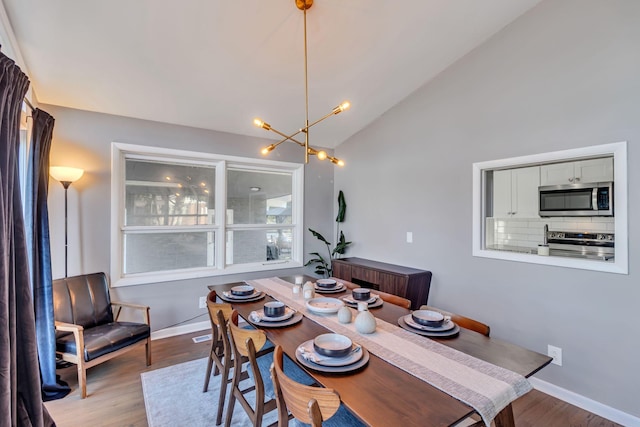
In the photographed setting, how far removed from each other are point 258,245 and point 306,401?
3276 mm

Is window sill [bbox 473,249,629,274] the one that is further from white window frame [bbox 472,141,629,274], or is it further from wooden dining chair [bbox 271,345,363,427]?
wooden dining chair [bbox 271,345,363,427]

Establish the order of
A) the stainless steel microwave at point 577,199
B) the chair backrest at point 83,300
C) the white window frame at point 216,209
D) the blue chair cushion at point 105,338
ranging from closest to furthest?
the blue chair cushion at point 105,338 → the chair backrest at point 83,300 → the stainless steel microwave at point 577,199 → the white window frame at point 216,209

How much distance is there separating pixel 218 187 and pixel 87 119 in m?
1.46

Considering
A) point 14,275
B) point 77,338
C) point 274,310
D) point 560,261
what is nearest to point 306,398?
point 274,310

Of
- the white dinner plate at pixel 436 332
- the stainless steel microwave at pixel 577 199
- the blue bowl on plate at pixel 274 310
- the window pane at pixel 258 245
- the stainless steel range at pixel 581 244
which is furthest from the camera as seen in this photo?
the window pane at pixel 258 245

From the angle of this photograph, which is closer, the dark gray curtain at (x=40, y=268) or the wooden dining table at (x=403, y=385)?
the wooden dining table at (x=403, y=385)

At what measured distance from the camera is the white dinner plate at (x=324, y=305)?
76.3 inches

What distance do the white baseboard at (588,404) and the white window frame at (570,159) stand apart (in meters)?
0.97

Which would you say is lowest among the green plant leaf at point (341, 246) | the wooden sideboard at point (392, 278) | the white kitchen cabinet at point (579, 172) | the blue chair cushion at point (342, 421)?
the blue chair cushion at point (342, 421)

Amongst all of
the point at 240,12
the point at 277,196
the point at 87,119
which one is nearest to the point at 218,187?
the point at 277,196

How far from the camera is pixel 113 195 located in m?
3.12

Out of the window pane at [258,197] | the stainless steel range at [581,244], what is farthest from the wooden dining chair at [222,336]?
the stainless steel range at [581,244]

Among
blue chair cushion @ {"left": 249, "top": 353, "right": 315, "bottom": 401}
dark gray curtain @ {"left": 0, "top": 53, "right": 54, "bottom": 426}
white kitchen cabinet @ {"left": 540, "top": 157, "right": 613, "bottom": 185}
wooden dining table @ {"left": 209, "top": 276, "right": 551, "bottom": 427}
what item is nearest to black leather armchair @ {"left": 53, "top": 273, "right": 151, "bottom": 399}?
dark gray curtain @ {"left": 0, "top": 53, "right": 54, "bottom": 426}

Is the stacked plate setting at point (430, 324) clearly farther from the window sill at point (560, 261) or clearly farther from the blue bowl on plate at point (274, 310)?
the window sill at point (560, 261)
